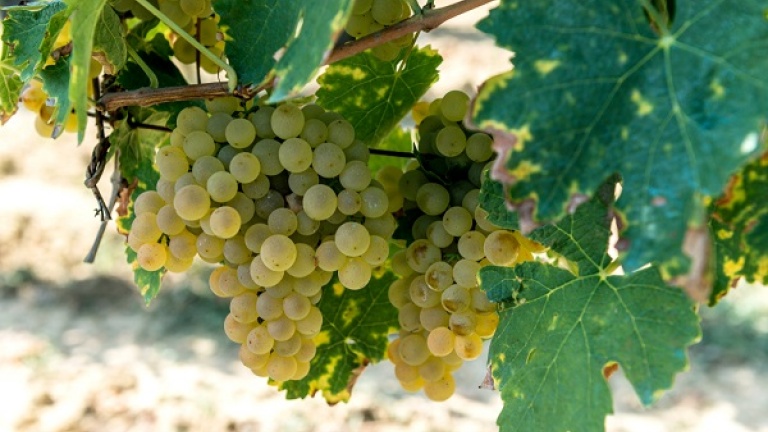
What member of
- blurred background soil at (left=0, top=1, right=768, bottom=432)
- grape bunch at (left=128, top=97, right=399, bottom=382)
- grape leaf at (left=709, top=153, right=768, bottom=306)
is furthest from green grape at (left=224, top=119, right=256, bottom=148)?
blurred background soil at (left=0, top=1, right=768, bottom=432)

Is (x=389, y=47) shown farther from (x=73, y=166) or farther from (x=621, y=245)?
(x=73, y=166)

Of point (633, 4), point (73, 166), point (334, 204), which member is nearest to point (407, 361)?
point (334, 204)

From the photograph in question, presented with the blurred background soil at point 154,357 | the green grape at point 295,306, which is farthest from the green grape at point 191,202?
the blurred background soil at point 154,357

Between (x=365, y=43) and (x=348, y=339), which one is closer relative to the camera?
(x=365, y=43)

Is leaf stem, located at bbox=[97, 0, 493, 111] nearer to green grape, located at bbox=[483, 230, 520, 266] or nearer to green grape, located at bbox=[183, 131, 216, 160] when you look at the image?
green grape, located at bbox=[183, 131, 216, 160]

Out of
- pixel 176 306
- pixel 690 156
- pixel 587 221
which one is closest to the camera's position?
pixel 690 156

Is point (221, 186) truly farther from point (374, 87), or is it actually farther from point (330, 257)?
point (374, 87)

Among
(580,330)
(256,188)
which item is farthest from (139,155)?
(580,330)
